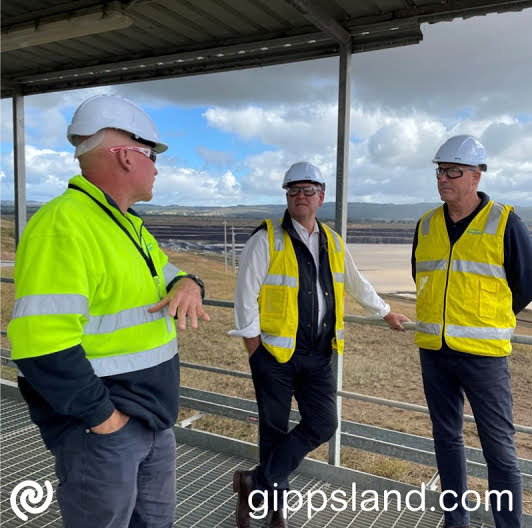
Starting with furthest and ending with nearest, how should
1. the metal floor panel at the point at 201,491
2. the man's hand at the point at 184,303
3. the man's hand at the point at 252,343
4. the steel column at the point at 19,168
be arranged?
1. the steel column at the point at 19,168
2. the metal floor panel at the point at 201,491
3. the man's hand at the point at 252,343
4. the man's hand at the point at 184,303

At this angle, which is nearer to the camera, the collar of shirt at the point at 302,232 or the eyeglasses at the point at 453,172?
the eyeglasses at the point at 453,172

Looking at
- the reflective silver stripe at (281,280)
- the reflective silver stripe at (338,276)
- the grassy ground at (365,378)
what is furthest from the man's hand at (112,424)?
the grassy ground at (365,378)

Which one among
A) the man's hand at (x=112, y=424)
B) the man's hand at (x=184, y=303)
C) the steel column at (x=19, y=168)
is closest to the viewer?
the man's hand at (x=112, y=424)

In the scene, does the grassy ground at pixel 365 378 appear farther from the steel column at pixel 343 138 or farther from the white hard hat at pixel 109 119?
the white hard hat at pixel 109 119

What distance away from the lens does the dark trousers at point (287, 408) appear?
8.76 feet

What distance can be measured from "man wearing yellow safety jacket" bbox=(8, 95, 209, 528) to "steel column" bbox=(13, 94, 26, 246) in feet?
9.99

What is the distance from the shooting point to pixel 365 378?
24.3 m

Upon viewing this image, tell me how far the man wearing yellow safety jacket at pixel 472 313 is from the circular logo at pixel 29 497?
7.27 feet

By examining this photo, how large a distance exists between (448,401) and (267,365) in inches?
35.8

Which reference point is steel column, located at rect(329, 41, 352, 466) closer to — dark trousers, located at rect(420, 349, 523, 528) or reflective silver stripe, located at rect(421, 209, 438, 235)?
reflective silver stripe, located at rect(421, 209, 438, 235)

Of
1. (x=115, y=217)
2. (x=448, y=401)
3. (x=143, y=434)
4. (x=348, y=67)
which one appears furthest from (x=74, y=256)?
(x=348, y=67)

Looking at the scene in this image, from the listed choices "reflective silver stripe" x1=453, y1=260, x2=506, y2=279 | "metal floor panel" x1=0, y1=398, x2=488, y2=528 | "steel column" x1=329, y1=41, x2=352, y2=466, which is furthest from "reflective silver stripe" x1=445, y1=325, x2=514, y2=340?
"metal floor panel" x1=0, y1=398, x2=488, y2=528

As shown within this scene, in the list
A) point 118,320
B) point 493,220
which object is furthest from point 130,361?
point 493,220

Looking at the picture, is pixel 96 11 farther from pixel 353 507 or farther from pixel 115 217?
pixel 353 507
